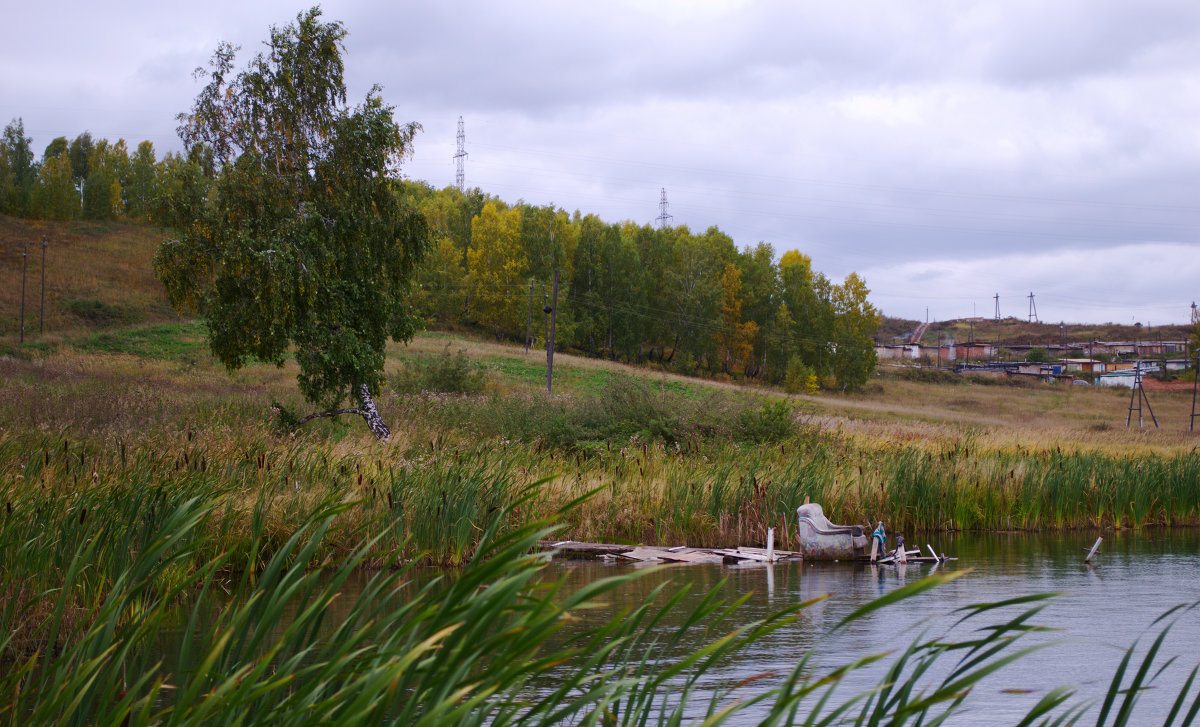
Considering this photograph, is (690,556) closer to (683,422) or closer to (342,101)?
(683,422)

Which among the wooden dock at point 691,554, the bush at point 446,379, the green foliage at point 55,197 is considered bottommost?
the wooden dock at point 691,554

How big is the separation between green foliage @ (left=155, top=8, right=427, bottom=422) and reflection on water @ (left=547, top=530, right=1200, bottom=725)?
9094 mm

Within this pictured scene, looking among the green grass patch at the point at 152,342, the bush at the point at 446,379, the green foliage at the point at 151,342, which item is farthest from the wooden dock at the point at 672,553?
the green foliage at the point at 151,342

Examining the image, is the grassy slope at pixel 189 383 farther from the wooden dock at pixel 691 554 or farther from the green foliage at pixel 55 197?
the wooden dock at pixel 691 554

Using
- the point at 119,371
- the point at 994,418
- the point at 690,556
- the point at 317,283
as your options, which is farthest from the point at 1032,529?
the point at 994,418

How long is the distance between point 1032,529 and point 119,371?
3129cm

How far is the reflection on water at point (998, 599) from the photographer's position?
6.79 meters

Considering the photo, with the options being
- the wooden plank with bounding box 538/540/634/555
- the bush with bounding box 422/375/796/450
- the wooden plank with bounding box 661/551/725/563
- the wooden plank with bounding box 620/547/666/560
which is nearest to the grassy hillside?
the bush with bounding box 422/375/796/450

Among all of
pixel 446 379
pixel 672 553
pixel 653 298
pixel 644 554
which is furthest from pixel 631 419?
pixel 653 298

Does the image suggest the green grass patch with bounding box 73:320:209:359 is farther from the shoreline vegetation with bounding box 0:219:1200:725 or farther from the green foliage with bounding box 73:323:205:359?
the shoreline vegetation with bounding box 0:219:1200:725

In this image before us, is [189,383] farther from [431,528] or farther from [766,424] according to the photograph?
[431,528]

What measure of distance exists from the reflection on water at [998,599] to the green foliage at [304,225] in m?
9.09

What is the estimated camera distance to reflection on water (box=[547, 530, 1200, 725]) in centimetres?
679

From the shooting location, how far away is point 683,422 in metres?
21.1
